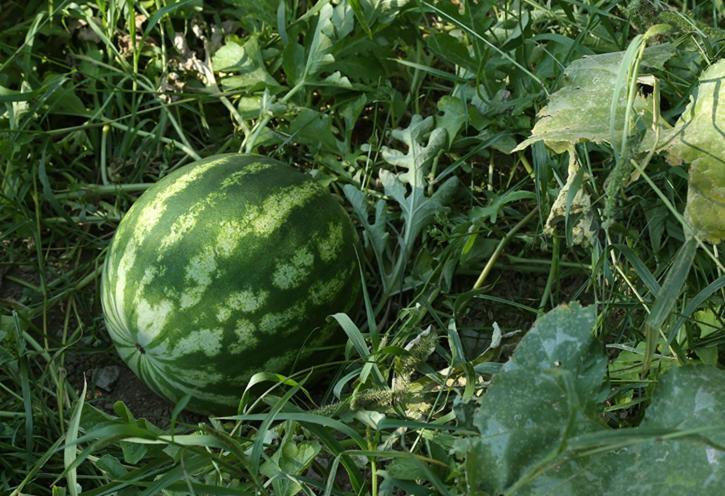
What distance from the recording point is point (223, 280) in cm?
195

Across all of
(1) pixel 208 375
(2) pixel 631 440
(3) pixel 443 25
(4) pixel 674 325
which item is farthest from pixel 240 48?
(2) pixel 631 440

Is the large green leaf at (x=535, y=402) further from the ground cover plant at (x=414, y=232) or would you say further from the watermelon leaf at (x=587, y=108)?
the watermelon leaf at (x=587, y=108)

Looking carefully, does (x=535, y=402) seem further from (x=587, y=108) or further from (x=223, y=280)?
(x=223, y=280)

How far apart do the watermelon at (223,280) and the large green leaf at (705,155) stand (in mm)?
768

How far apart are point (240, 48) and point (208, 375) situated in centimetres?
103

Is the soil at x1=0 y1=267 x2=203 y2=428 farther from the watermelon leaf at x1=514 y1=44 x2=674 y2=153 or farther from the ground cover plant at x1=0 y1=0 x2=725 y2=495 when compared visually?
the watermelon leaf at x1=514 y1=44 x2=674 y2=153

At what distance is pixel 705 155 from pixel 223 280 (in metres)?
0.98

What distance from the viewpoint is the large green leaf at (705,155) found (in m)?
1.67

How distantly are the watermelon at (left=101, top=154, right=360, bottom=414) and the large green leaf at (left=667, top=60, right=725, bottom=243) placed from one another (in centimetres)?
77

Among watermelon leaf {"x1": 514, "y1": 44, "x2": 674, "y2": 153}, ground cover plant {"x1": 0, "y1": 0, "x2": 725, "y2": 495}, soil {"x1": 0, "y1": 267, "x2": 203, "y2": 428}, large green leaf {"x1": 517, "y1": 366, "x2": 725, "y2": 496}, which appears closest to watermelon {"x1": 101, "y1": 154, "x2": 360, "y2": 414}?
ground cover plant {"x1": 0, "y1": 0, "x2": 725, "y2": 495}

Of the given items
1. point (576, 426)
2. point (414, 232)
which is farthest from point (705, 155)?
point (414, 232)

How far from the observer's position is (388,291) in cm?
229

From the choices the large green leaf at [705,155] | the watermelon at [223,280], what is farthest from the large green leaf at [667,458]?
the watermelon at [223,280]

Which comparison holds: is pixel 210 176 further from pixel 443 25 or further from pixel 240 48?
pixel 443 25
